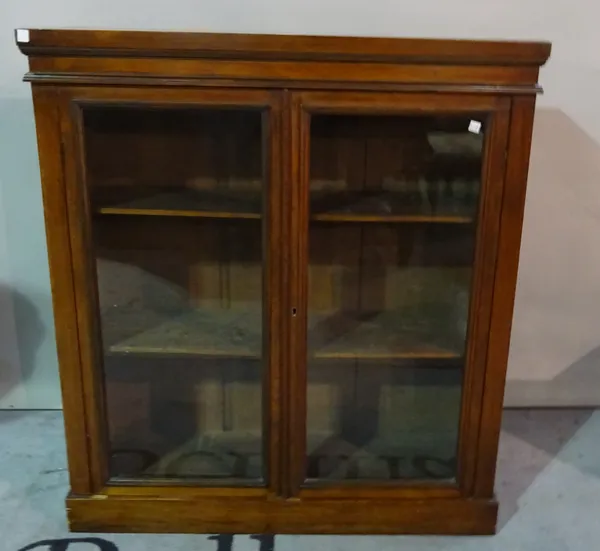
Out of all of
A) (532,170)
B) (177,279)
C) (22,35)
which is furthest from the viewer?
(532,170)

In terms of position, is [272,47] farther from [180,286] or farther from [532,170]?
[532,170]

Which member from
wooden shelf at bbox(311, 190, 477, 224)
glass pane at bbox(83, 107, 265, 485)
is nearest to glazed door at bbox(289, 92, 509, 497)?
wooden shelf at bbox(311, 190, 477, 224)

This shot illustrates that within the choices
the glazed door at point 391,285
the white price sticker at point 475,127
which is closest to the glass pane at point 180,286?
the glazed door at point 391,285

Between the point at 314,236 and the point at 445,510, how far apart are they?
743 millimetres

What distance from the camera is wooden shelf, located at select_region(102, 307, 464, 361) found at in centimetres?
165

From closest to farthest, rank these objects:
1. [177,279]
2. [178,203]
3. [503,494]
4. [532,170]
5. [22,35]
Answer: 1. [22,35]
2. [178,203]
3. [177,279]
4. [503,494]
5. [532,170]

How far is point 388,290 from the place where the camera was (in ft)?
5.56

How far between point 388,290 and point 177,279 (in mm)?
513

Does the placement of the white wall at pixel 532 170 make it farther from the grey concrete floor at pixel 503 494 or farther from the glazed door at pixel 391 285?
the glazed door at pixel 391 285

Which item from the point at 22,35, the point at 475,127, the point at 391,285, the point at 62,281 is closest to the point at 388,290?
the point at 391,285

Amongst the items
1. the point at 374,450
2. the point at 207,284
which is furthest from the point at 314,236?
the point at 374,450

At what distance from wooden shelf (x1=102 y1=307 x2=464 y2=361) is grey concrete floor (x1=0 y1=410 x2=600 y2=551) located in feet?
1.48

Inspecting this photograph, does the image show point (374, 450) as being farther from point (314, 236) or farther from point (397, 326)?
point (314, 236)

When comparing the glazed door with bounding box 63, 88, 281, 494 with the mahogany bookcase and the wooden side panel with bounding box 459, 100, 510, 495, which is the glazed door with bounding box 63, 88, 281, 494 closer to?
the mahogany bookcase
